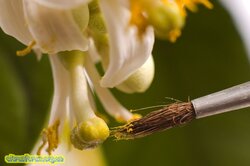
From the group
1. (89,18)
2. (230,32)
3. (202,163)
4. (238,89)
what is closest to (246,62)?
(230,32)

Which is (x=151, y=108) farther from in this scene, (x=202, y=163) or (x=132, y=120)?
(x=132, y=120)

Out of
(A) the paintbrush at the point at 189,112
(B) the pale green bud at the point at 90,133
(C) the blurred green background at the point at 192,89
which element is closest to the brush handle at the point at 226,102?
(A) the paintbrush at the point at 189,112

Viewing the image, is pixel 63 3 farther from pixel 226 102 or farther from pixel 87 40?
pixel 226 102

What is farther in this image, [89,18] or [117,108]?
[117,108]

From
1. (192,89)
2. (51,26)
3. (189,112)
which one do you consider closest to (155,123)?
(189,112)

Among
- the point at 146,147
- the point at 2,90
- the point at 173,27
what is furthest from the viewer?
the point at 146,147

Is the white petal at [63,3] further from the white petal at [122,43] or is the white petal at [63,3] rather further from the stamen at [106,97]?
the stamen at [106,97]
